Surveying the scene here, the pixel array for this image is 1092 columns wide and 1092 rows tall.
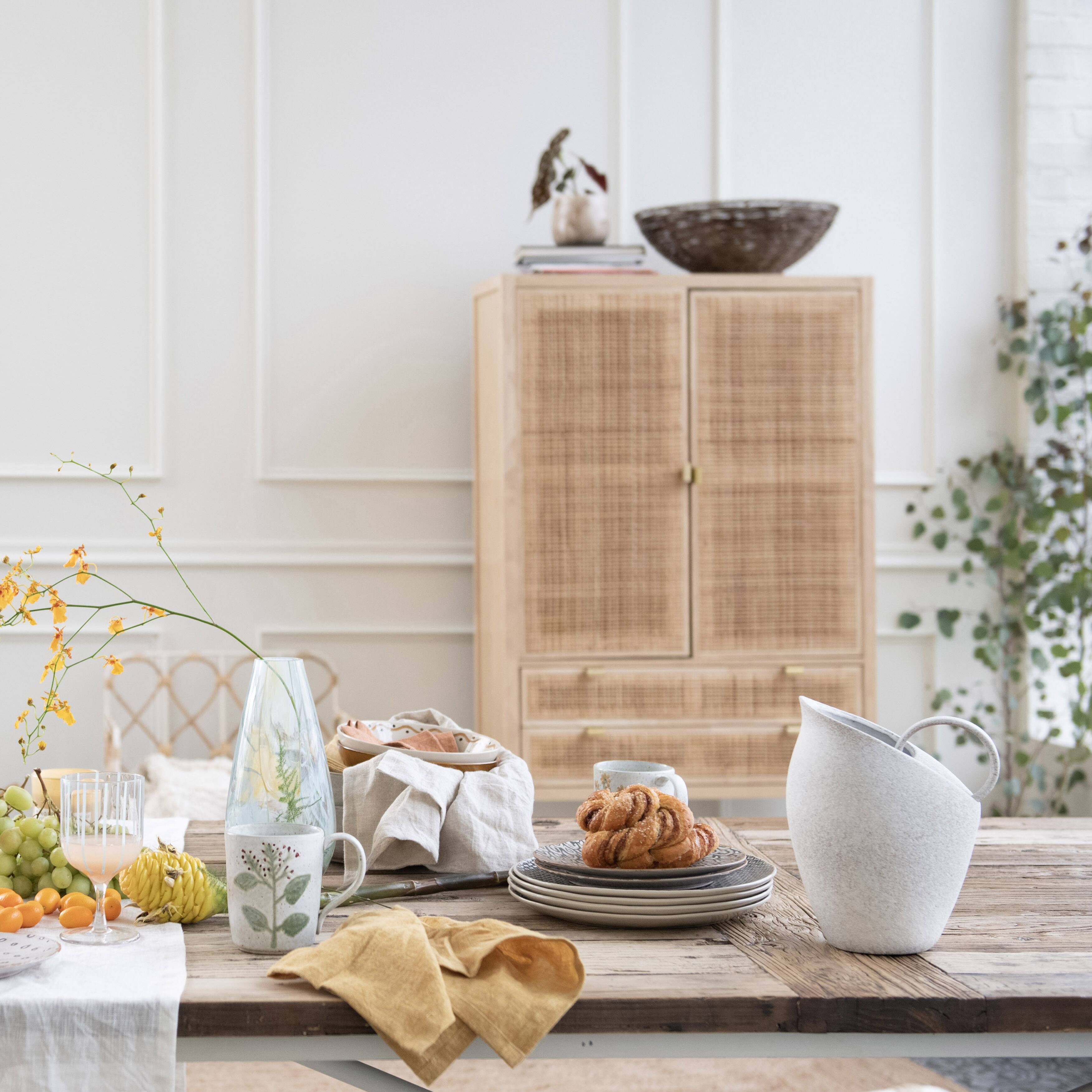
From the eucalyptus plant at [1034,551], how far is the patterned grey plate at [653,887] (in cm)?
243

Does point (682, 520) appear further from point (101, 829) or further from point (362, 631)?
point (101, 829)

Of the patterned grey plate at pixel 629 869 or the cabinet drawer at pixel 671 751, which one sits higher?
the patterned grey plate at pixel 629 869

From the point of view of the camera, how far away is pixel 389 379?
11.3 ft

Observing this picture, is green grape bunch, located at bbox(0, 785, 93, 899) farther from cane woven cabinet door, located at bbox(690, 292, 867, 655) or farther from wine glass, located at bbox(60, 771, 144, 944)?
cane woven cabinet door, located at bbox(690, 292, 867, 655)

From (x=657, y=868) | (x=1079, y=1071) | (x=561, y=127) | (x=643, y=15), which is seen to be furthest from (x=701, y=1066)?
(x=643, y=15)

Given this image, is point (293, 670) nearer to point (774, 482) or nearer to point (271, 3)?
point (774, 482)

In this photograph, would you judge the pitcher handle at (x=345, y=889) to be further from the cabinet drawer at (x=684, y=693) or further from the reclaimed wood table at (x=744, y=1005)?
the cabinet drawer at (x=684, y=693)

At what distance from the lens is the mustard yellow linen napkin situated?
3.12 ft

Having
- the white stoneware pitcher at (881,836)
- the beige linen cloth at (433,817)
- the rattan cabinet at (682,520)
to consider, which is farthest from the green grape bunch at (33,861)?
the rattan cabinet at (682,520)

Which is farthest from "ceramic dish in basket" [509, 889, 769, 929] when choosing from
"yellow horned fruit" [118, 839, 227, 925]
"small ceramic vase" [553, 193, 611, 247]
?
"small ceramic vase" [553, 193, 611, 247]

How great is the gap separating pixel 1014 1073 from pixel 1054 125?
2673 millimetres

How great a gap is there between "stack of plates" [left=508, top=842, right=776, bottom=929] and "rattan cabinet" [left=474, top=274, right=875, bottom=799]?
5.56 feet

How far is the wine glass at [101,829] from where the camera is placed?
1.11 m

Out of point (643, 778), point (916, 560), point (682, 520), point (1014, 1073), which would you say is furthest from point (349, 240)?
point (1014, 1073)
